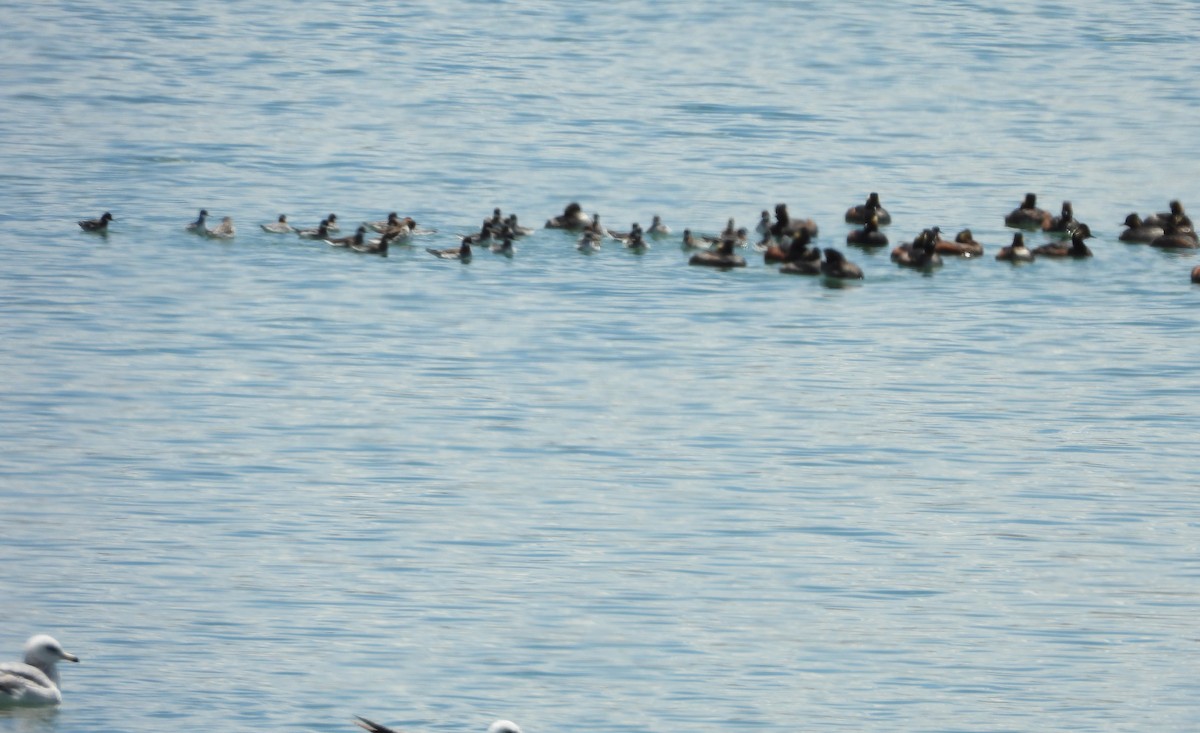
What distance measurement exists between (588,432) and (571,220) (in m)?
10.4

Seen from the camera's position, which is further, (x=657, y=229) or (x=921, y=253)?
(x=657, y=229)

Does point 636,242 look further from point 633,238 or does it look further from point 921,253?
point 921,253

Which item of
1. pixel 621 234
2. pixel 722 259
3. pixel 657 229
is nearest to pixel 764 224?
pixel 657 229

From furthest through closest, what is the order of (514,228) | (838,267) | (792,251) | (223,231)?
1. (514,228)
2. (223,231)
3. (792,251)
4. (838,267)

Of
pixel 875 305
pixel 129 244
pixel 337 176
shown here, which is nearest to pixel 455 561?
pixel 875 305

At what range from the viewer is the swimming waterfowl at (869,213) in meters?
34.1

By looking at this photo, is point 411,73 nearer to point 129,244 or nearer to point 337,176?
point 337,176

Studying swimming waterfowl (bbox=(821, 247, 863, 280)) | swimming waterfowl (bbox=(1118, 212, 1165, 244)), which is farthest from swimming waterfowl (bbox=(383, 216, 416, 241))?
swimming waterfowl (bbox=(1118, 212, 1165, 244))

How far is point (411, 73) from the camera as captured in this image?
52.4 metres

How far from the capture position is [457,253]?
31469 mm

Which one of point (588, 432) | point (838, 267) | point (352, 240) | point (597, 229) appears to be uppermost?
point (597, 229)

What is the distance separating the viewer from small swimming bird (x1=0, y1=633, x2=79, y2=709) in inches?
595

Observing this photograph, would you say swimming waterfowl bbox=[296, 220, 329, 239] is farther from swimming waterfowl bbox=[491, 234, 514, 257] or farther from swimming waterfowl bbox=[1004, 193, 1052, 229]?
swimming waterfowl bbox=[1004, 193, 1052, 229]

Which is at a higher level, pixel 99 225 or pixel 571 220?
pixel 571 220
